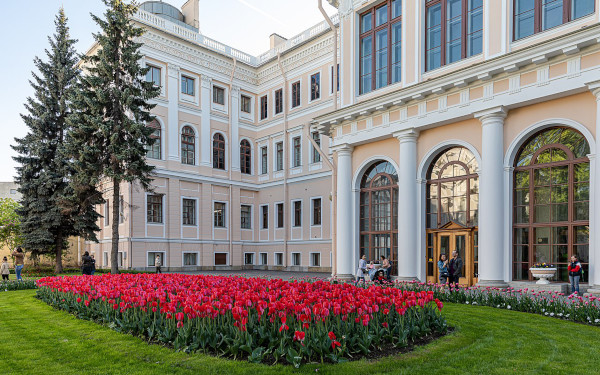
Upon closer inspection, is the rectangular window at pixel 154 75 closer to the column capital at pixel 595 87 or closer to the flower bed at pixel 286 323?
the flower bed at pixel 286 323

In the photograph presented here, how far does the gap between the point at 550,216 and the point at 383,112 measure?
7209 mm

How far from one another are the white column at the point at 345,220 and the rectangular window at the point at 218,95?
53.1 ft

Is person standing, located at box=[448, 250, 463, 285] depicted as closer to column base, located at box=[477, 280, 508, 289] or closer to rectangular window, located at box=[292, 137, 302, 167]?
column base, located at box=[477, 280, 508, 289]

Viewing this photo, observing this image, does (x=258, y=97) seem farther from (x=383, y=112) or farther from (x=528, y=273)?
(x=528, y=273)

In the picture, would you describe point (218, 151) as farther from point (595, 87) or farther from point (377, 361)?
point (377, 361)

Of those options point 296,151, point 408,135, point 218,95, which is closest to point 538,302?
point 408,135

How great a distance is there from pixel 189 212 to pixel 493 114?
21.6 meters

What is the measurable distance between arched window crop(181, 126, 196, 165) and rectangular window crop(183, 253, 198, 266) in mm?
6151

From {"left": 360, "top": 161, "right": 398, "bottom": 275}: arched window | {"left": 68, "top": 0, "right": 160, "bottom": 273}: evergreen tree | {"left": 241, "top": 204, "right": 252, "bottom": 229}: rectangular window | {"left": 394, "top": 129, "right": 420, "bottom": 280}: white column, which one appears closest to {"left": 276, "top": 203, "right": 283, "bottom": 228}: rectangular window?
{"left": 241, "top": 204, "right": 252, "bottom": 229}: rectangular window

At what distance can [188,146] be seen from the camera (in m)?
31.7

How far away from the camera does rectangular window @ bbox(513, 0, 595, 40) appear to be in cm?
1358

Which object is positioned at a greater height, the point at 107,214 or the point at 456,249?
the point at 107,214

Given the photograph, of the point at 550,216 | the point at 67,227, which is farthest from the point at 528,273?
the point at 67,227

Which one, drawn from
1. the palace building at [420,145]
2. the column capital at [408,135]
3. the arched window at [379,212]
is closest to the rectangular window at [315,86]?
the palace building at [420,145]
